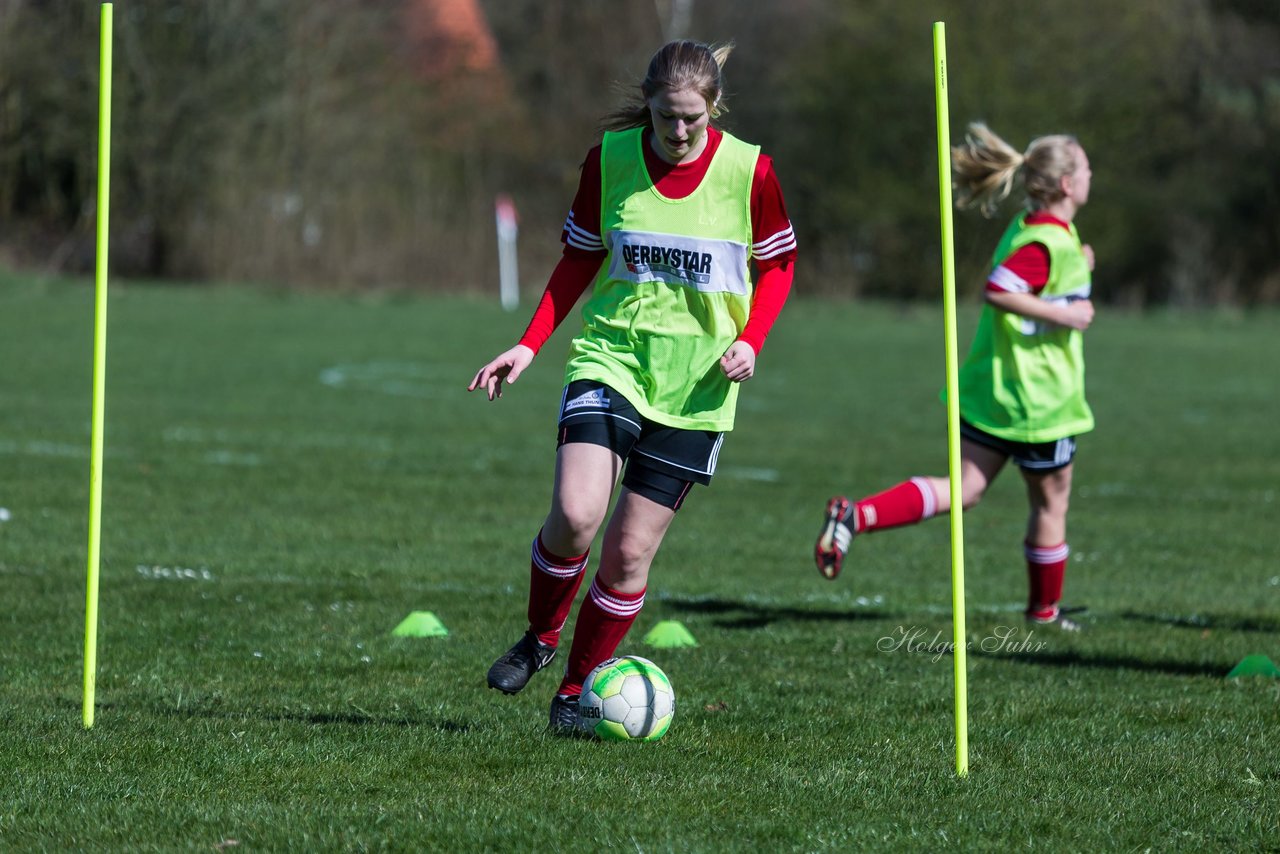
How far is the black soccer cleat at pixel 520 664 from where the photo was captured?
499cm

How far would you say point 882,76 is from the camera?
130ft

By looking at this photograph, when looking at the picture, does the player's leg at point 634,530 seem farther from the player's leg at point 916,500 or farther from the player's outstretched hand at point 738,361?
the player's leg at point 916,500

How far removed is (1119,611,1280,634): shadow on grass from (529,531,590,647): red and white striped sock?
3175 mm

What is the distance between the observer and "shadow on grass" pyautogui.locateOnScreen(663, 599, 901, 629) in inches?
276

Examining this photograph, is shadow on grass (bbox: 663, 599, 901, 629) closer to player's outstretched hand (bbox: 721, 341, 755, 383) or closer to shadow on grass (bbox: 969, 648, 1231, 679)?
shadow on grass (bbox: 969, 648, 1231, 679)

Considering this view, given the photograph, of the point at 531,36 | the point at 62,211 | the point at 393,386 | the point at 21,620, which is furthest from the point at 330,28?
the point at 21,620

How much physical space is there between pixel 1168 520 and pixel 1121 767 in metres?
5.78

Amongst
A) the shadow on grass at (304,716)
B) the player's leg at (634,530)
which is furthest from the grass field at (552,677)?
the player's leg at (634,530)

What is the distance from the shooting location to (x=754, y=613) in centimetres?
721

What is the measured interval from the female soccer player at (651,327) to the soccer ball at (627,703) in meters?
0.16

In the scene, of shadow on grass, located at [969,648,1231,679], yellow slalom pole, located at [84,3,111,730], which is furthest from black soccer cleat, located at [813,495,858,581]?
yellow slalom pole, located at [84,3,111,730]

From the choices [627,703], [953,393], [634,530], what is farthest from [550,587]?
[953,393]

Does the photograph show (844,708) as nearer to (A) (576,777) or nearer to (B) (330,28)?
(A) (576,777)

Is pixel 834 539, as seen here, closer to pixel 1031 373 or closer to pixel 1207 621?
pixel 1031 373
